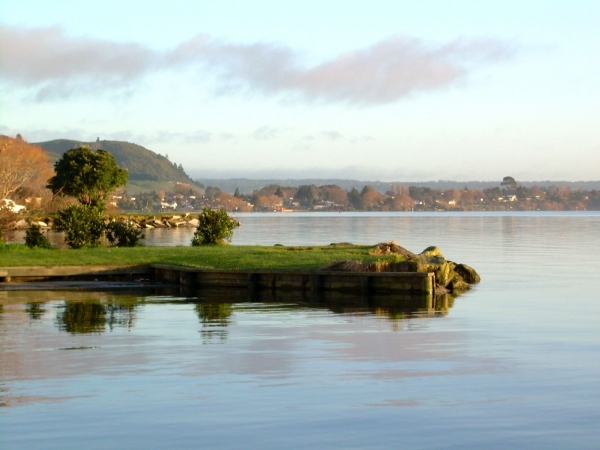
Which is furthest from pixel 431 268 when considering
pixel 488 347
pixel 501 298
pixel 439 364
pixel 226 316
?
pixel 439 364

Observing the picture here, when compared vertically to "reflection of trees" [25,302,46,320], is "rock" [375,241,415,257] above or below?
above

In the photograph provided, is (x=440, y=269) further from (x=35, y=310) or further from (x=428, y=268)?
(x=35, y=310)

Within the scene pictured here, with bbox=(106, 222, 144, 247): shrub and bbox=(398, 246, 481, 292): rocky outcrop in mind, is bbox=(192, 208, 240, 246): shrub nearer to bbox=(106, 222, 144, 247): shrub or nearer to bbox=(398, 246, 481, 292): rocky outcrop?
bbox=(106, 222, 144, 247): shrub

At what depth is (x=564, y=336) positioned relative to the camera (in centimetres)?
1953

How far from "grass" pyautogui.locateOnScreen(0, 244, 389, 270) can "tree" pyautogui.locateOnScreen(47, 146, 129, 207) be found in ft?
131

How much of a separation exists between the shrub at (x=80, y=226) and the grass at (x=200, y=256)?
7.19 feet

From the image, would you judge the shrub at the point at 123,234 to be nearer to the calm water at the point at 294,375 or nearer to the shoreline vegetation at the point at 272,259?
the shoreline vegetation at the point at 272,259

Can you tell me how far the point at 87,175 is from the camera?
7619cm

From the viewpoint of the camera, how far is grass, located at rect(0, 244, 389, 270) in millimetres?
30614

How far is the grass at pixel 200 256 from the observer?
3061 cm

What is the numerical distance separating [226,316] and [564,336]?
8519 millimetres


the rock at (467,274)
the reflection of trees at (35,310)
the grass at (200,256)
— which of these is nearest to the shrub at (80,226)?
the grass at (200,256)

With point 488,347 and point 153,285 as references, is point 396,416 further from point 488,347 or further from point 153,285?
point 153,285

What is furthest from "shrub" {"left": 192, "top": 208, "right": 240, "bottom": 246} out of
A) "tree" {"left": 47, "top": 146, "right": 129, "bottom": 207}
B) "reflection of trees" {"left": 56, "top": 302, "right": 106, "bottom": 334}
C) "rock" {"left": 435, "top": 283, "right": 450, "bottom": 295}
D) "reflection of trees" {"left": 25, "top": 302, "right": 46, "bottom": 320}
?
"tree" {"left": 47, "top": 146, "right": 129, "bottom": 207}
